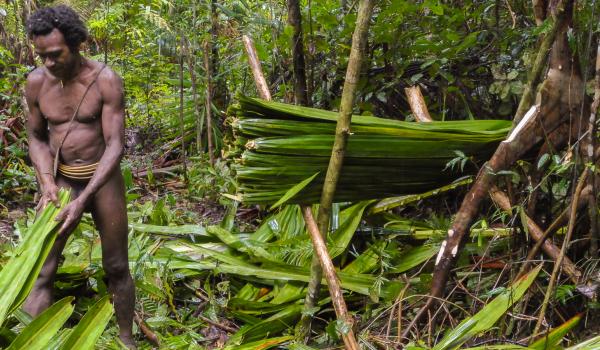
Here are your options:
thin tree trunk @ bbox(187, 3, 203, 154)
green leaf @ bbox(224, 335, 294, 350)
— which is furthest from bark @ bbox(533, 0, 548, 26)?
thin tree trunk @ bbox(187, 3, 203, 154)

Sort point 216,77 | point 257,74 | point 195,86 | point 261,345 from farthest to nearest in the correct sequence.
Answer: point 216,77 < point 195,86 < point 257,74 < point 261,345

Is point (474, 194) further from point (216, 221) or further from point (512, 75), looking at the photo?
point (216, 221)

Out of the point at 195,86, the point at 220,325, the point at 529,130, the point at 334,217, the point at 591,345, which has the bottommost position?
the point at 220,325

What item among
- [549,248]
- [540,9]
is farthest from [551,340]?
[540,9]

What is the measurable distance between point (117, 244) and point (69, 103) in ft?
2.47

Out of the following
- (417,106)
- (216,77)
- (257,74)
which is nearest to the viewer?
(257,74)

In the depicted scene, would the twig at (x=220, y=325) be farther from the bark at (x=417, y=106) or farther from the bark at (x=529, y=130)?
the bark at (x=417, y=106)

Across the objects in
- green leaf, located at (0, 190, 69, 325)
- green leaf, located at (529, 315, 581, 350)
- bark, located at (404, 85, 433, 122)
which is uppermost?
bark, located at (404, 85, 433, 122)

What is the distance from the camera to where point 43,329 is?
280 cm

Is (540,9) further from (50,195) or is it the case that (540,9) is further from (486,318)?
(50,195)

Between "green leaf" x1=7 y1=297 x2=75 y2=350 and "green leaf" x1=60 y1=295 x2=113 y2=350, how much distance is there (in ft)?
0.28

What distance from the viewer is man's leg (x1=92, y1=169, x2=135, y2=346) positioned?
11.4 feet

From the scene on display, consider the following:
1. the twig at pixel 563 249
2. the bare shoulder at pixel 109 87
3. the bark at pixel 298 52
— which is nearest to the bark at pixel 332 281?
the twig at pixel 563 249

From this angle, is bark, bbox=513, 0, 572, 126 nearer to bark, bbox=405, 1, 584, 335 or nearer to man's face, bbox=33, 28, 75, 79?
bark, bbox=405, 1, 584, 335
